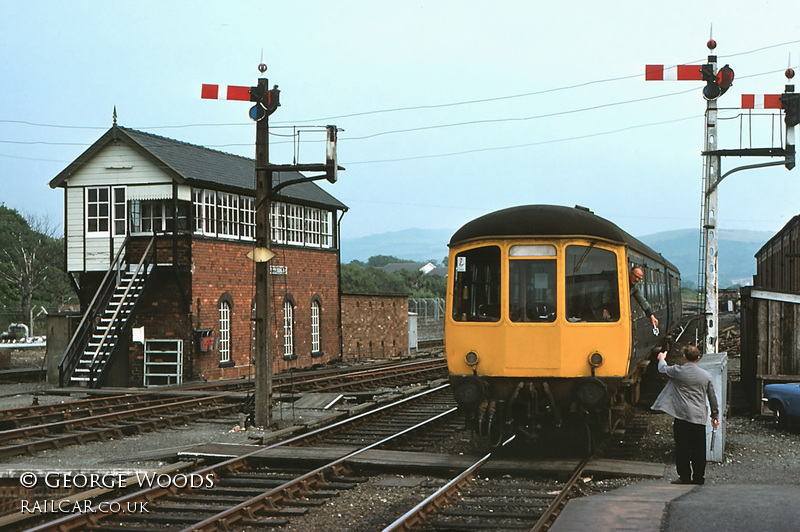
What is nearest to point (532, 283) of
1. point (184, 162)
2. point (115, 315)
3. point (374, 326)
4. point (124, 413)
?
point (124, 413)

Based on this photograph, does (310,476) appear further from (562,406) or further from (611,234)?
(611,234)

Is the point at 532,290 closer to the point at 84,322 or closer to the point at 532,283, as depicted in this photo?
the point at 532,283

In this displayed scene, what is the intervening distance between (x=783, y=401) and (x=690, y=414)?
4941 mm

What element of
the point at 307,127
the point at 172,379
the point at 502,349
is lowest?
the point at 172,379

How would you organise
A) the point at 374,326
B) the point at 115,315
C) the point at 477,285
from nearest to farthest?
the point at 477,285 → the point at 115,315 → the point at 374,326

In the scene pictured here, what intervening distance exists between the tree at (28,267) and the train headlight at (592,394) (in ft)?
132

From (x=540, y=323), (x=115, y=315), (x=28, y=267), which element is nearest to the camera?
(x=540, y=323)

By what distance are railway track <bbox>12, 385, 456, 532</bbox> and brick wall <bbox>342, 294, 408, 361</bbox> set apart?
65.3 ft

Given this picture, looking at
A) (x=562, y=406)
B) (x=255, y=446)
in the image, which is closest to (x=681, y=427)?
(x=562, y=406)

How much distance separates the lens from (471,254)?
1035 cm

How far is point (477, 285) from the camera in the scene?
10242 mm

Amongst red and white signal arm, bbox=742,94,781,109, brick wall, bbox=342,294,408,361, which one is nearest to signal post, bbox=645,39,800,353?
red and white signal arm, bbox=742,94,781,109

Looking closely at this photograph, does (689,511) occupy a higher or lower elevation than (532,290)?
lower

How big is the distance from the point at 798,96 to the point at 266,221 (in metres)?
8.76
